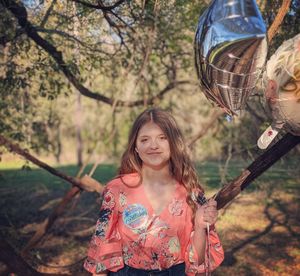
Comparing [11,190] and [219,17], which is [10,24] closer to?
[219,17]

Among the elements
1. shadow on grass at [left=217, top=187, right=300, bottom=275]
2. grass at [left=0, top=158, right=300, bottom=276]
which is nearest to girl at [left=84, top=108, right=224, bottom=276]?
grass at [left=0, top=158, right=300, bottom=276]

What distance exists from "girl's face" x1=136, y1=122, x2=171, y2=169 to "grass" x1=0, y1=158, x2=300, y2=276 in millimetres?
1835

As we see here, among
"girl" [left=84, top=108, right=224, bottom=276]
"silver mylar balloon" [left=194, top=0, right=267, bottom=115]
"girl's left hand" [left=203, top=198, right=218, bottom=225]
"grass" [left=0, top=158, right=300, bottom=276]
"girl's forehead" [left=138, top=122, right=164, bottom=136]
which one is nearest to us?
"silver mylar balloon" [left=194, top=0, right=267, bottom=115]

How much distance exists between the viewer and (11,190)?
28.7ft

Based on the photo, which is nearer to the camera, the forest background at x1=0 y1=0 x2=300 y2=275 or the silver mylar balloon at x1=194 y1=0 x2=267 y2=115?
the silver mylar balloon at x1=194 y1=0 x2=267 y2=115

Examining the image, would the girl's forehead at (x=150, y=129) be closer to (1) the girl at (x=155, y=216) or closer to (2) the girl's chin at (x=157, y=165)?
(1) the girl at (x=155, y=216)

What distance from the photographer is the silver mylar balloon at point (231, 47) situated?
1579 mm

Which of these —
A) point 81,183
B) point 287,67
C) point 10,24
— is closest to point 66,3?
point 10,24

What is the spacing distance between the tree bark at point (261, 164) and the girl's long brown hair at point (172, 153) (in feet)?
0.49

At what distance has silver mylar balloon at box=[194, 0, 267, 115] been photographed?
158 cm

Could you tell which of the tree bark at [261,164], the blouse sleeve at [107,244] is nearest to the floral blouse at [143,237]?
the blouse sleeve at [107,244]

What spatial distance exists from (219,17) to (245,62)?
212mm

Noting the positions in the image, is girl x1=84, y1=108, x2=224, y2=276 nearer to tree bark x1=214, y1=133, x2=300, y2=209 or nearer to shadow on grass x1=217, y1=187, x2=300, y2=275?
tree bark x1=214, y1=133, x2=300, y2=209

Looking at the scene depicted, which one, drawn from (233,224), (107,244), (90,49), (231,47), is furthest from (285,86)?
(233,224)
